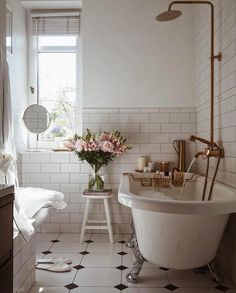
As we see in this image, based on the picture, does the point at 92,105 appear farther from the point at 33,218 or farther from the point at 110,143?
the point at 33,218

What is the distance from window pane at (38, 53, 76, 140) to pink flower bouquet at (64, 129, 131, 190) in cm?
65

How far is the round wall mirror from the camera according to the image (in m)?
3.79

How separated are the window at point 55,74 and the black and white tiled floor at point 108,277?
1552mm

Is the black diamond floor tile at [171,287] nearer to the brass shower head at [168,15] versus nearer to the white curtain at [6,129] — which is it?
the white curtain at [6,129]

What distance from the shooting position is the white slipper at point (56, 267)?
2.57 m

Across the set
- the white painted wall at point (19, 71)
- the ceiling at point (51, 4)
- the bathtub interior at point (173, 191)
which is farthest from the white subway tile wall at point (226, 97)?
the white painted wall at point (19, 71)

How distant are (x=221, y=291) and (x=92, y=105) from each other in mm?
2394

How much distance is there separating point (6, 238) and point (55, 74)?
3.02 m

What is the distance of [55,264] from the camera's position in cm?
268

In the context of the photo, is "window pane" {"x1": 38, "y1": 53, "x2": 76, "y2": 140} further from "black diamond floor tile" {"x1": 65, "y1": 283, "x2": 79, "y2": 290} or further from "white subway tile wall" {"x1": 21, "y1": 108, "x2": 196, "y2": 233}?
"black diamond floor tile" {"x1": 65, "y1": 283, "x2": 79, "y2": 290}

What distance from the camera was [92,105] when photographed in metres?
3.70

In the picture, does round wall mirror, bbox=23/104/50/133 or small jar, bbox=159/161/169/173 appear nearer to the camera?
small jar, bbox=159/161/169/173

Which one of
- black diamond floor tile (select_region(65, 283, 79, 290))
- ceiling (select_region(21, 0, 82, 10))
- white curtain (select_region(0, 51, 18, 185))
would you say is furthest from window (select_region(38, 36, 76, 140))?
black diamond floor tile (select_region(65, 283, 79, 290))

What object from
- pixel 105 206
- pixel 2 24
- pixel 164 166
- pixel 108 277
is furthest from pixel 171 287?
pixel 2 24
